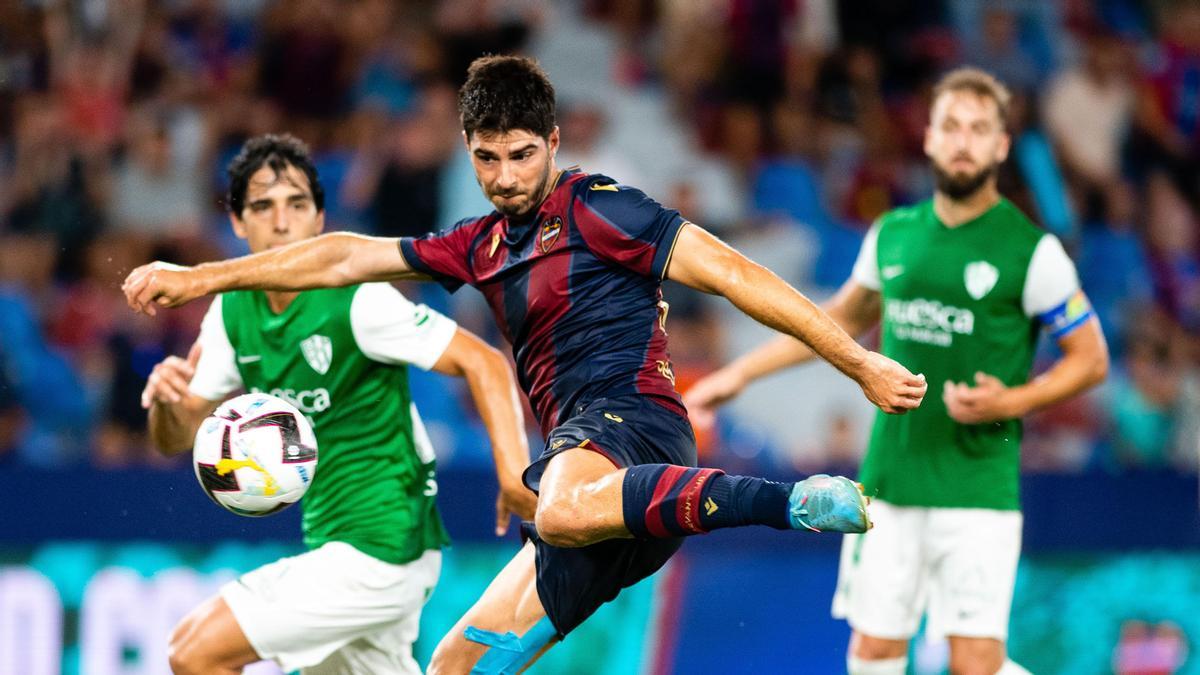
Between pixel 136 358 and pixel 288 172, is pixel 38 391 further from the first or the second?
pixel 288 172

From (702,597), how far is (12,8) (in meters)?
6.24

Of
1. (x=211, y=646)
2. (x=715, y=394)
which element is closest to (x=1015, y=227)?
(x=715, y=394)

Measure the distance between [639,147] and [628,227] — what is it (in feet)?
22.5

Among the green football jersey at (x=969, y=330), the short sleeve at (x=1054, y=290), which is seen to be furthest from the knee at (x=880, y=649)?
the short sleeve at (x=1054, y=290)

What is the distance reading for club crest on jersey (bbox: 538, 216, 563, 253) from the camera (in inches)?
193

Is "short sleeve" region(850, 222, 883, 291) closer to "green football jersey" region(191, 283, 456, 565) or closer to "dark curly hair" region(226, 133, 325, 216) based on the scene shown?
"green football jersey" region(191, 283, 456, 565)

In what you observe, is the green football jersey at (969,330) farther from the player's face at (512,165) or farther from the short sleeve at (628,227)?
the player's face at (512,165)

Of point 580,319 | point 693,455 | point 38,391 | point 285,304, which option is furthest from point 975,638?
point 38,391

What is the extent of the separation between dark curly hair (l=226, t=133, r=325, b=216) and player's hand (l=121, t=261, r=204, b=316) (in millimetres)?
875

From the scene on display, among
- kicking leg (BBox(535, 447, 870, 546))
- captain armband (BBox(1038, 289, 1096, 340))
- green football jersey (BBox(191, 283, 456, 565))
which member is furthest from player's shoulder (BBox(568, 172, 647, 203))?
captain armband (BBox(1038, 289, 1096, 340))

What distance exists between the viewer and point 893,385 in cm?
447

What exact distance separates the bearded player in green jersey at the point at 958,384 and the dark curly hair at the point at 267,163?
5.56 ft

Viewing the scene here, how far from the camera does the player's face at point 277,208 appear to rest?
18.6ft

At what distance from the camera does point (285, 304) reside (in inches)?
221
